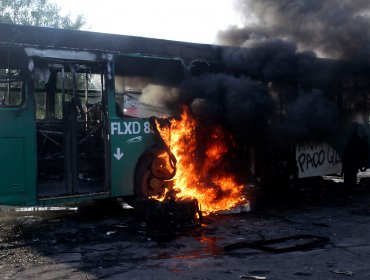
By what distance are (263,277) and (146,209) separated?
286 cm

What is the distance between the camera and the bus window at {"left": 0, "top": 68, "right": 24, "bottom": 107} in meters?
5.96

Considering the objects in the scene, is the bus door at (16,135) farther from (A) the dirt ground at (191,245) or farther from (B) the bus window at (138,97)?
(B) the bus window at (138,97)

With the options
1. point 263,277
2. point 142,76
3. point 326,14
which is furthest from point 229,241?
point 326,14

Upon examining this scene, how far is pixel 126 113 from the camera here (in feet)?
22.8

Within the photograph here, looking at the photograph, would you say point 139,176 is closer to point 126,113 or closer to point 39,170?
point 126,113

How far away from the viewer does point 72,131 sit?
21.3 ft

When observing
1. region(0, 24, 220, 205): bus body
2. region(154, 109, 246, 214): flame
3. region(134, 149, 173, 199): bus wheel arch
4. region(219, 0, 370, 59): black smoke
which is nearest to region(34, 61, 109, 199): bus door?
region(0, 24, 220, 205): bus body

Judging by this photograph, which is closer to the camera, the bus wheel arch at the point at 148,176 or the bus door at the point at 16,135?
the bus door at the point at 16,135

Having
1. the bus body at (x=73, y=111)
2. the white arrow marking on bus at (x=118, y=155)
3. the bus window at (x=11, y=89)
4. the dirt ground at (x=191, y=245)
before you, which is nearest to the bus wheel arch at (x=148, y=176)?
the bus body at (x=73, y=111)

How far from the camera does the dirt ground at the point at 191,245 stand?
4.45 metres

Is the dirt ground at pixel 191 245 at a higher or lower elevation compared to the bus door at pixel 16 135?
lower

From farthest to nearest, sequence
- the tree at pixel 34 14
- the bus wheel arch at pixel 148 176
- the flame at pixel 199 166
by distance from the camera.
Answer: the tree at pixel 34 14
the flame at pixel 199 166
the bus wheel arch at pixel 148 176

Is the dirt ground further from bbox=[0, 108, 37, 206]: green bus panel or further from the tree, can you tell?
the tree

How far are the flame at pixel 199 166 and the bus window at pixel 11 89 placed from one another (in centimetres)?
233
